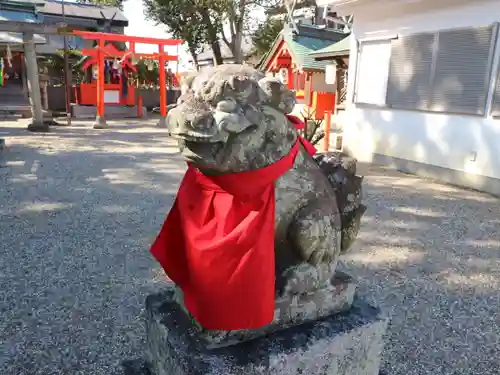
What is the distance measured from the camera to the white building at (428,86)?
5172mm

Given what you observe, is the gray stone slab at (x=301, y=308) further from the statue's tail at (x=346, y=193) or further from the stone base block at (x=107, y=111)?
the stone base block at (x=107, y=111)

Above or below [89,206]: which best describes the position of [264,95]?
above

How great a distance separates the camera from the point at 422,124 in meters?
6.02

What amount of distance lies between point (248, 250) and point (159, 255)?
1.23 feet

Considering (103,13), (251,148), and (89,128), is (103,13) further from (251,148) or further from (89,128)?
(251,148)

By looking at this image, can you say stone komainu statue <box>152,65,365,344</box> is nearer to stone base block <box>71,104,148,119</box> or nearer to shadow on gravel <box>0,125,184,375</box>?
shadow on gravel <box>0,125,184,375</box>

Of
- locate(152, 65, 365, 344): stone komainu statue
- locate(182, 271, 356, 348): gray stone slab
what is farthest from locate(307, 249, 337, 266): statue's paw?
locate(182, 271, 356, 348): gray stone slab

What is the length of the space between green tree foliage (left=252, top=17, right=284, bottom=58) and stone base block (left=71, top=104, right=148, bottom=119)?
6.75 metres

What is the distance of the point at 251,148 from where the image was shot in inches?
40.9

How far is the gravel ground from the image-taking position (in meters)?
2.09

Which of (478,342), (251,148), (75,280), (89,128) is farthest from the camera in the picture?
(89,128)

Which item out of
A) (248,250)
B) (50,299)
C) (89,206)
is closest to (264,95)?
(248,250)

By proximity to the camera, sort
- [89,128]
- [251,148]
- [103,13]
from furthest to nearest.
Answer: [103,13] < [89,128] < [251,148]

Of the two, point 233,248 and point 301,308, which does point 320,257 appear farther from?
point 233,248
